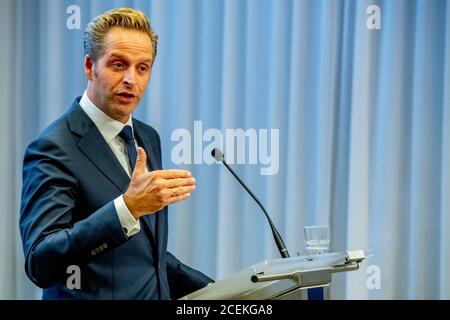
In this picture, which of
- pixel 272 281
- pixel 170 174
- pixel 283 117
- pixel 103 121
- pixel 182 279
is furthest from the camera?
pixel 283 117

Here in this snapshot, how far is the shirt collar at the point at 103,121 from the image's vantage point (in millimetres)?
1431

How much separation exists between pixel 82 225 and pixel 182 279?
44cm

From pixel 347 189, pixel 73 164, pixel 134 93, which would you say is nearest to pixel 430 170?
pixel 347 189

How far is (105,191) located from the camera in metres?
1.33

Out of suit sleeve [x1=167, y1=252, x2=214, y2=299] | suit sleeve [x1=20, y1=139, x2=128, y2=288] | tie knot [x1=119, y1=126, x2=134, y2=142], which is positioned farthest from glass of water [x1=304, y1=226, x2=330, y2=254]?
suit sleeve [x1=20, y1=139, x2=128, y2=288]

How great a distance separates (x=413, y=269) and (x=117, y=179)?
1.58m

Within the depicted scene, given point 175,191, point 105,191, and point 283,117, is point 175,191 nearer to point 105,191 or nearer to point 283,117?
point 105,191

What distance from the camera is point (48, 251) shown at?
118 centimetres

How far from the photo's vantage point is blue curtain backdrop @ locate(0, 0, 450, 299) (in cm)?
244

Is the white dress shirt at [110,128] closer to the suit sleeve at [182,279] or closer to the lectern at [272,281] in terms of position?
the suit sleeve at [182,279]

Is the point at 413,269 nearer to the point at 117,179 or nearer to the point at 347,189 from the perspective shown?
the point at 347,189

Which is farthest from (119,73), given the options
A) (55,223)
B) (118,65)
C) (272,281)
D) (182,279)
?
(272,281)
